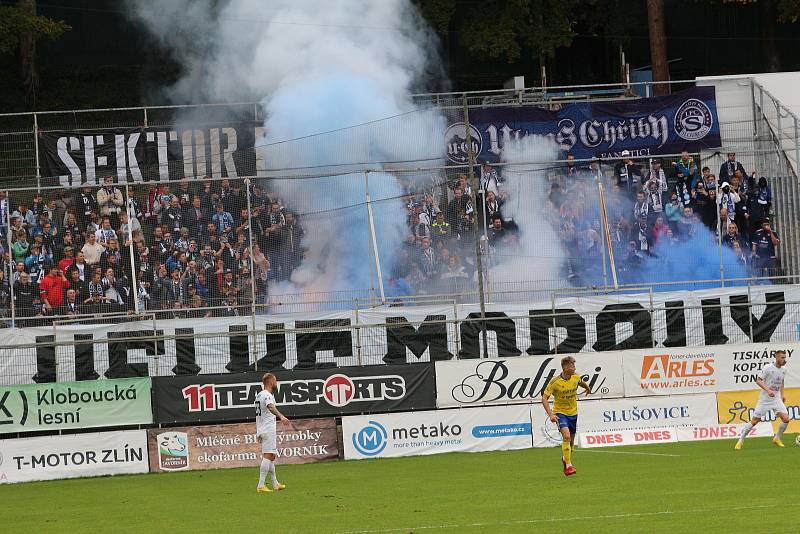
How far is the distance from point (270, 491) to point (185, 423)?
643 centimetres

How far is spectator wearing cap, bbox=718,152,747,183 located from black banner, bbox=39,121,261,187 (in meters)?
12.2

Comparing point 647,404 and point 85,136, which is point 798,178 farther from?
point 85,136

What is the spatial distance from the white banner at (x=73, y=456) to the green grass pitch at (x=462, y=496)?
0.78m

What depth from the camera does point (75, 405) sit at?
2286cm

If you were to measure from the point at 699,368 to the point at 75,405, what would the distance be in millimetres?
13131

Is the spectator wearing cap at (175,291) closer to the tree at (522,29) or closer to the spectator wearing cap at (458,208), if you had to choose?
the spectator wearing cap at (458,208)

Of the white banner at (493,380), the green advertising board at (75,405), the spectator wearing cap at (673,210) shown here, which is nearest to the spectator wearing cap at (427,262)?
the white banner at (493,380)

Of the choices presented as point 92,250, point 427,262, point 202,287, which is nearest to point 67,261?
point 92,250

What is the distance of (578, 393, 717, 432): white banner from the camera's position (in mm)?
23469

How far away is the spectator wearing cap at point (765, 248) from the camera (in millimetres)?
28469

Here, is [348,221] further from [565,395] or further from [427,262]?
[565,395]

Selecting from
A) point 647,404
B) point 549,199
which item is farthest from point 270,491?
point 549,199

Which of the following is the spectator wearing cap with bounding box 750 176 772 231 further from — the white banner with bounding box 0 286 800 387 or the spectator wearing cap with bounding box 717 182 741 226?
the white banner with bounding box 0 286 800 387

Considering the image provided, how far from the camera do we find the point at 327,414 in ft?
76.7
